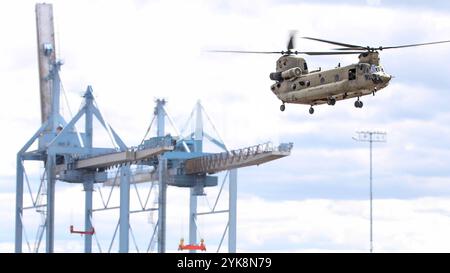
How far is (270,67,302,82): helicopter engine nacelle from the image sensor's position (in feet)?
299

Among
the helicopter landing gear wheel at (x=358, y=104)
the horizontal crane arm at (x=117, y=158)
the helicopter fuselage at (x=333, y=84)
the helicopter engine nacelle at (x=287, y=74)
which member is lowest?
the helicopter landing gear wheel at (x=358, y=104)

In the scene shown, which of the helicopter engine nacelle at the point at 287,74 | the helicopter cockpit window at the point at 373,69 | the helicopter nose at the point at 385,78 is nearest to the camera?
the helicopter nose at the point at 385,78

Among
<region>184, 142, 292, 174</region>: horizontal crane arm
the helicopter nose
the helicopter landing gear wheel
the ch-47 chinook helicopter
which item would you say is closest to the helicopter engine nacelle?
the ch-47 chinook helicopter

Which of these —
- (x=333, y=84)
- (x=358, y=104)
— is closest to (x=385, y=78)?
(x=333, y=84)

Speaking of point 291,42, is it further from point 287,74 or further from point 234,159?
point 234,159

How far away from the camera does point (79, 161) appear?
176250 millimetres

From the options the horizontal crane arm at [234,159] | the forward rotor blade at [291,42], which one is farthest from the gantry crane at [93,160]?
the forward rotor blade at [291,42]

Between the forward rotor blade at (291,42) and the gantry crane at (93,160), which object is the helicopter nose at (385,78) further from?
the gantry crane at (93,160)

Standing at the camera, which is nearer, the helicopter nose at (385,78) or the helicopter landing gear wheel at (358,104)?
the helicopter landing gear wheel at (358,104)

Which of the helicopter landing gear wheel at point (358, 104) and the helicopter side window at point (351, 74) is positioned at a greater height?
the helicopter side window at point (351, 74)

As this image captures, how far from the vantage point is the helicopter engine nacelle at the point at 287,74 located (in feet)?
299

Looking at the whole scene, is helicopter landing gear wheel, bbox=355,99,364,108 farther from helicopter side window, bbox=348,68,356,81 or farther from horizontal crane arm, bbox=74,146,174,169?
horizontal crane arm, bbox=74,146,174,169

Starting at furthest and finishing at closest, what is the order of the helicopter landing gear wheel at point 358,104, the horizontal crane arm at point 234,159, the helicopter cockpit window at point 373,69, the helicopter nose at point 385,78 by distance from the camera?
the horizontal crane arm at point 234,159
the helicopter cockpit window at point 373,69
the helicopter nose at point 385,78
the helicopter landing gear wheel at point 358,104
